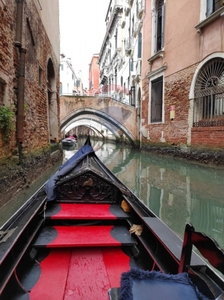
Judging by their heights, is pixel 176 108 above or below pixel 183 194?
above

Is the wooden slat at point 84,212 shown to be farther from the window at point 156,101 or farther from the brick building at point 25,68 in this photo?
the window at point 156,101

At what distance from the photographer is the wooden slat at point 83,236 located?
162 cm

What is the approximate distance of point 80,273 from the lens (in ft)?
4.70

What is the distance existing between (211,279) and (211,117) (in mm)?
6047

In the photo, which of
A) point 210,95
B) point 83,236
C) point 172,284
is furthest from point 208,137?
point 172,284

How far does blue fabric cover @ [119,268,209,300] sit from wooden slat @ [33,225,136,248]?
80cm

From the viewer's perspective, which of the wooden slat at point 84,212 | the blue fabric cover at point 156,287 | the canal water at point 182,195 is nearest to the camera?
the blue fabric cover at point 156,287

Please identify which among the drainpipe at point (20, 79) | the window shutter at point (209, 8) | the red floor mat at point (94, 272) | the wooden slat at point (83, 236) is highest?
the window shutter at point (209, 8)

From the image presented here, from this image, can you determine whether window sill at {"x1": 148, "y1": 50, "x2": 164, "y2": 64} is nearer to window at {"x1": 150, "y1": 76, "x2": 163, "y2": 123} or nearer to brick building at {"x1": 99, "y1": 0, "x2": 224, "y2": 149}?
brick building at {"x1": 99, "y1": 0, "x2": 224, "y2": 149}

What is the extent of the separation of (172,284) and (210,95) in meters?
6.33

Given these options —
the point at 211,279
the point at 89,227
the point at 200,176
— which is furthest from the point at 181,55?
the point at 211,279

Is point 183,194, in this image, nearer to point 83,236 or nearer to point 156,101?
point 83,236

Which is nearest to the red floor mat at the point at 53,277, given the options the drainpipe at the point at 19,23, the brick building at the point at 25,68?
the brick building at the point at 25,68

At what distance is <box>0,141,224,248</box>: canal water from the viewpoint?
9.62 ft
